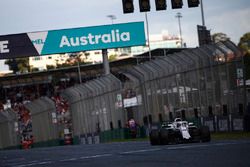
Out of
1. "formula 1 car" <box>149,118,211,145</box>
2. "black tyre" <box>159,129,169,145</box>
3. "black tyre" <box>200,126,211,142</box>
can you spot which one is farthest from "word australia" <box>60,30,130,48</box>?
"black tyre" <box>200,126,211,142</box>

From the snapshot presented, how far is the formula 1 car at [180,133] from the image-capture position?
23.5 meters

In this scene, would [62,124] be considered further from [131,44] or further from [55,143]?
[131,44]

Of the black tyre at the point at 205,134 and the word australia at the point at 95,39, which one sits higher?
the word australia at the point at 95,39

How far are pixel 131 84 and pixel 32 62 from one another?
164207 mm

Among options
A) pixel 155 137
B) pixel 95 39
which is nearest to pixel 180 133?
pixel 155 137

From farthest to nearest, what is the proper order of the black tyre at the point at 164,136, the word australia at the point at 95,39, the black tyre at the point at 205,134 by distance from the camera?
the word australia at the point at 95,39 < the black tyre at the point at 164,136 < the black tyre at the point at 205,134

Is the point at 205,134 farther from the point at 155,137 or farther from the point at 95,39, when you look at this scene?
the point at 95,39

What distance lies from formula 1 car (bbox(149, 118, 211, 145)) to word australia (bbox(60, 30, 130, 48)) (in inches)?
1158

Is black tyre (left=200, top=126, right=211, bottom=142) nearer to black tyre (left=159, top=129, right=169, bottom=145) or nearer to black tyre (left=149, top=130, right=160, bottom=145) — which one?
black tyre (left=159, top=129, right=169, bottom=145)

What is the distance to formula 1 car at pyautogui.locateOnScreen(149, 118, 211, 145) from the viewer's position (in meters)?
23.5

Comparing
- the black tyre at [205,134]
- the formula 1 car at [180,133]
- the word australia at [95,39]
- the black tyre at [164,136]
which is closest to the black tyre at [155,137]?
the formula 1 car at [180,133]

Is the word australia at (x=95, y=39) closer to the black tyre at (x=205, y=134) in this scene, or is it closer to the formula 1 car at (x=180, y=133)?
the formula 1 car at (x=180, y=133)

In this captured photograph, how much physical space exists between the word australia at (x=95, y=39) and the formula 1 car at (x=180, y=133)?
29406 millimetres

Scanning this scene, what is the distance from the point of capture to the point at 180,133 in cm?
2386
